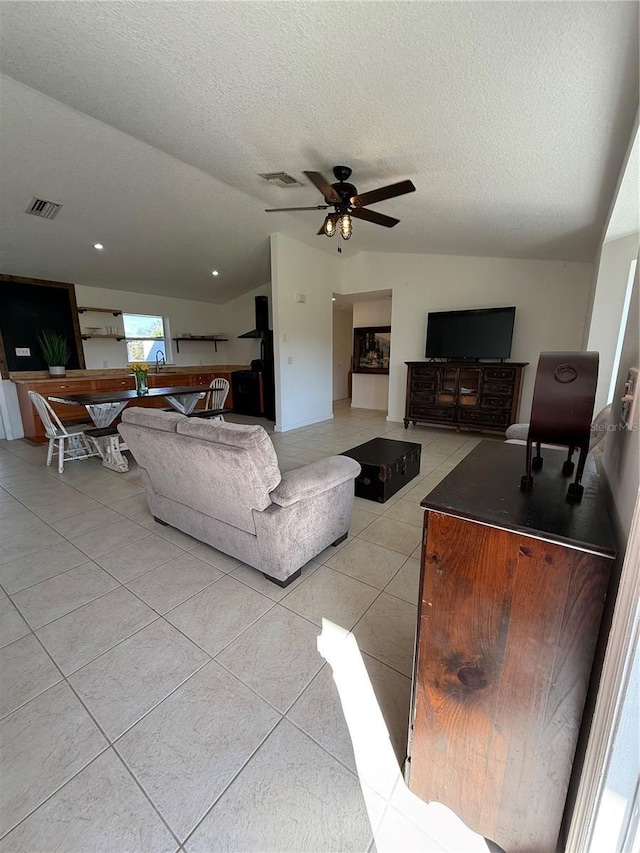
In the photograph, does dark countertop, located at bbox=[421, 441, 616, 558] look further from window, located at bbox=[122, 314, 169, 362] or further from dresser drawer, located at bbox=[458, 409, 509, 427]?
window, located at bbox=[122, 314, 169, 362]

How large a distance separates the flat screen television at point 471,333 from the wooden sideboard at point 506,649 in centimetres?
461

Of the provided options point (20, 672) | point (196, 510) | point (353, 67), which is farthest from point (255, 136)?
point (20, 672)

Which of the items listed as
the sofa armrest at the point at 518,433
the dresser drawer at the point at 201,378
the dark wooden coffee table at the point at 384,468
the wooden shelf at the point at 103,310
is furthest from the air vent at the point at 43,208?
the sofa armrest at the point at 518,433

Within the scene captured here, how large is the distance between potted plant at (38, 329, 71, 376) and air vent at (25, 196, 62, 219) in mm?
2012

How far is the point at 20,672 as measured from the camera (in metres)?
1.44

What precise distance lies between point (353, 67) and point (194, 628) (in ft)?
9.55

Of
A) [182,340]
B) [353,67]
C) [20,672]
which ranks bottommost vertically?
[20,672]

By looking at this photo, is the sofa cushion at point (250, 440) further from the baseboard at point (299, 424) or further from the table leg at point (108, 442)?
the baseboard at point (299, 424)

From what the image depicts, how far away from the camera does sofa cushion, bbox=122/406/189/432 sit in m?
1.96

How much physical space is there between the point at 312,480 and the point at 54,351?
219 inches

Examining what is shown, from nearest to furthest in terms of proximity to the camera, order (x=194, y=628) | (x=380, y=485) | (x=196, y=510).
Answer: (x=194, y=628) < (x=196, y=510) < (x=380, y=485)

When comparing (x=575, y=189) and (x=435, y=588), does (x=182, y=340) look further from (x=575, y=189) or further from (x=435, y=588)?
(x=435, y=588)

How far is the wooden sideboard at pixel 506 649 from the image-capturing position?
76cm

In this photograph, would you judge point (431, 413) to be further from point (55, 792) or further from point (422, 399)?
point (55, 792)
